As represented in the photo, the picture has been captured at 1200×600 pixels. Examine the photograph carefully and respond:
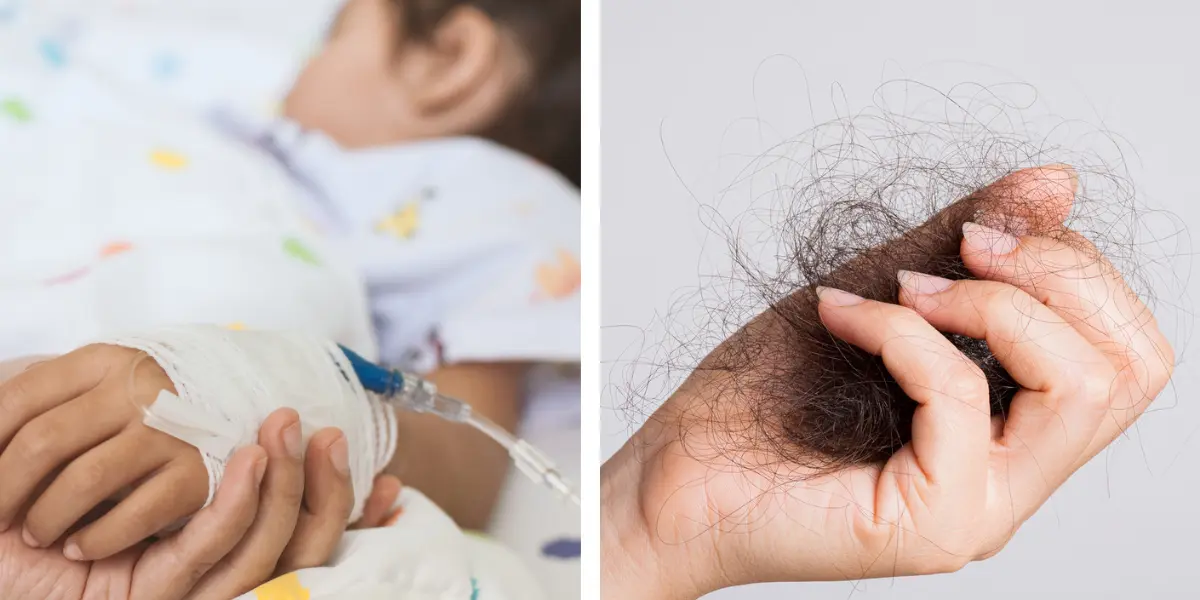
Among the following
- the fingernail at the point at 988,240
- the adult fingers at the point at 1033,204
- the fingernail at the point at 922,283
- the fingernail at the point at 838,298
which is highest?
the adult fingers at the point at 1033,204

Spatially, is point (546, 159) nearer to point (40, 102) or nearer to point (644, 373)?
point (644, 373)

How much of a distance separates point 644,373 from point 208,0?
47 centimetres

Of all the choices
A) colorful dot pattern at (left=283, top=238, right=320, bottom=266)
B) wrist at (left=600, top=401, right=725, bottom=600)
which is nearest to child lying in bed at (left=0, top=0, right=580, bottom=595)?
colorful dot pattern at (left=283, top=238, right=320, bottom=266)

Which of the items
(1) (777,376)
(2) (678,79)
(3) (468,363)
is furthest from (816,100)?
(3) (468,363)

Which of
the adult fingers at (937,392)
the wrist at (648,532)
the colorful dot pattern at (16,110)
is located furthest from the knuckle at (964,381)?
the colorful dot pattern at (16,110)

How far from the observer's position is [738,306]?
525 mm

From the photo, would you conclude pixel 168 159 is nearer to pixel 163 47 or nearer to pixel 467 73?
pixel 163 47

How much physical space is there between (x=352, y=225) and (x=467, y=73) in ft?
0.54

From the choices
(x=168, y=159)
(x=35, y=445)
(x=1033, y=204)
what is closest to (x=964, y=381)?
(x=1033, y=204)

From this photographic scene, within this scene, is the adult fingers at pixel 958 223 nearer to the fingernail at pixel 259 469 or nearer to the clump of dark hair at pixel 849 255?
the clump of dark hair at pixel 849 255

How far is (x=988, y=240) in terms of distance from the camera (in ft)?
1.40

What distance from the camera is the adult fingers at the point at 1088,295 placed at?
0.42 metres

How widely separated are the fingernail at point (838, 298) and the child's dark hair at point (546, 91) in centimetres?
34

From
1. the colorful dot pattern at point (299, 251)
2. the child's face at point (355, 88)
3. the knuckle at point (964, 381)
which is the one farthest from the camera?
the child's face at point (355, 88)
